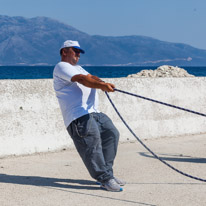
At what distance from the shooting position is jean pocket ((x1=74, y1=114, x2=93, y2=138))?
482 centimetres

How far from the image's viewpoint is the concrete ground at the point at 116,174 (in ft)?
15.0

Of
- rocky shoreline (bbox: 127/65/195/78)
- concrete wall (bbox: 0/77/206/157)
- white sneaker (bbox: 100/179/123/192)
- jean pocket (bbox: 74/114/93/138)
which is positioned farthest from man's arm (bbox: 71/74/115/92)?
rocky shoreline (bbox: 127/65/195/78)

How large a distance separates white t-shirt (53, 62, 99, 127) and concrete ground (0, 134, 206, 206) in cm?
79

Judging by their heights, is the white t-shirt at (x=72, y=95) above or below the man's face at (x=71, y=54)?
below

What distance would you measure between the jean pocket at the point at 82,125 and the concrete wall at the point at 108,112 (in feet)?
6.71

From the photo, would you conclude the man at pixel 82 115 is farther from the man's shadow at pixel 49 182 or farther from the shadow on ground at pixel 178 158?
the shadow on ground at pixel 178 158

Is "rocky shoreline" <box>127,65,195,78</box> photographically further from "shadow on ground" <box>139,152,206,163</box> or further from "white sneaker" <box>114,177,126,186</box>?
"white sneaker" <box>114,177,126,186</box>

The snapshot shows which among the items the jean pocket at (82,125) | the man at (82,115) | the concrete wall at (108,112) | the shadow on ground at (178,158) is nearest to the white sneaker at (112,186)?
the man at (82,115)

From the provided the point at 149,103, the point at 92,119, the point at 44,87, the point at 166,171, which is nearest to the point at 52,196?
the point at 92,119

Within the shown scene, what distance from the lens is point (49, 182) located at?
533 centimetres

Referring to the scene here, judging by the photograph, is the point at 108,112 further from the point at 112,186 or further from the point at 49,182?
the point at 112,186

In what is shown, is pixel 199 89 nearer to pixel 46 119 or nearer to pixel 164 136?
pixel 164 136

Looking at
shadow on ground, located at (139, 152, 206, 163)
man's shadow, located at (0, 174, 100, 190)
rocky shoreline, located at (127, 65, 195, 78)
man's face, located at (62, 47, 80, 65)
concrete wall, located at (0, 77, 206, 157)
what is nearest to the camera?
man's face, located at (62, 47, 80, 65)

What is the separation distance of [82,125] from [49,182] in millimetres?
924
